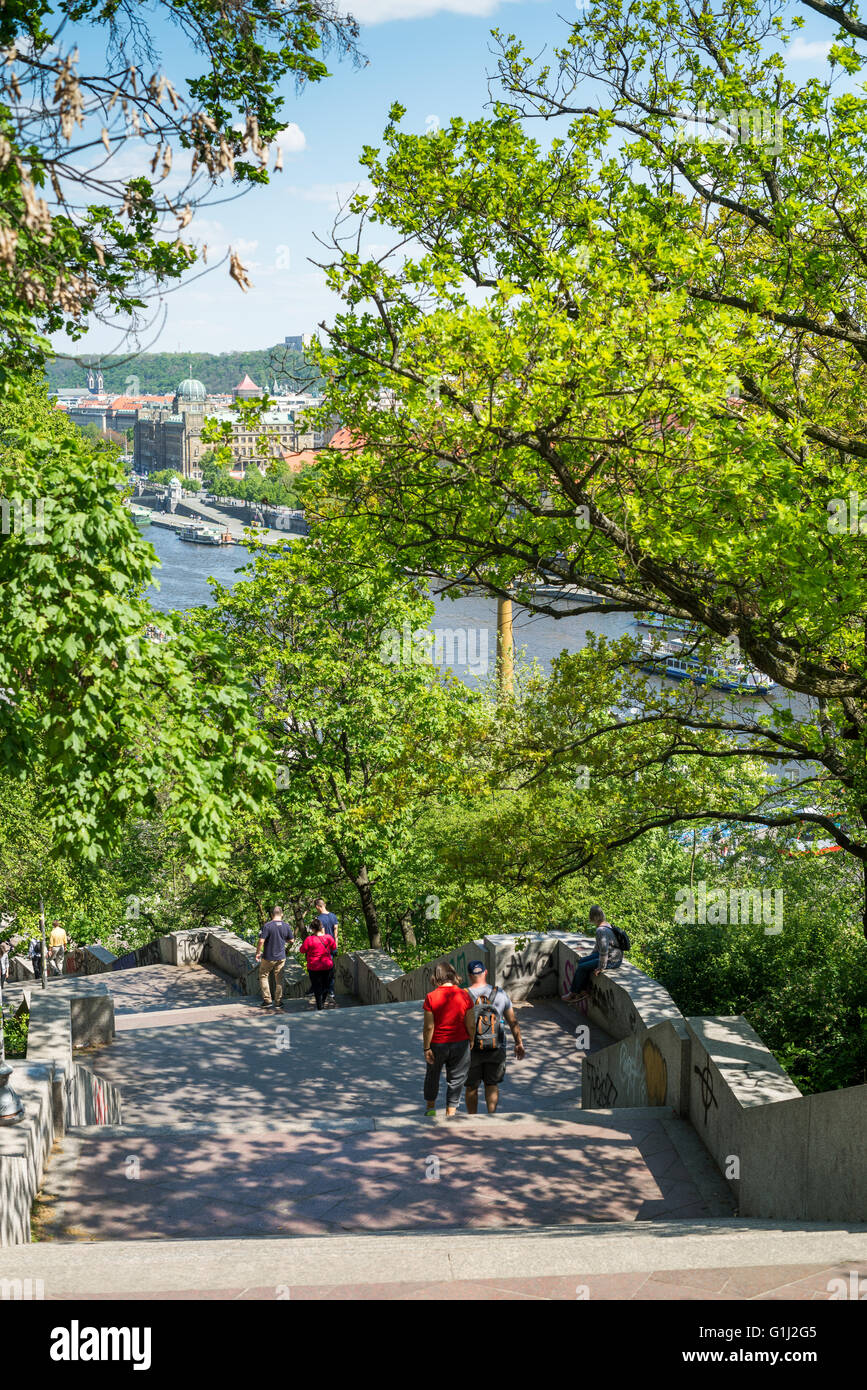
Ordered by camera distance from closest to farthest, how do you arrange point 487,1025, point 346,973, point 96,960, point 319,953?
point 487,1025 → point 319,953 → point 346,973 → point 96,960

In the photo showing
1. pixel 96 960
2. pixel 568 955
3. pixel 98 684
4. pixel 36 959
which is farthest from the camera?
pixel 36 959

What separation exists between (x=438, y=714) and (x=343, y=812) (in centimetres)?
253

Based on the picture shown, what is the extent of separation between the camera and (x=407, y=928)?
27969mm

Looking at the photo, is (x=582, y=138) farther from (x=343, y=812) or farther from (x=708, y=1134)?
(x=343, y=812)

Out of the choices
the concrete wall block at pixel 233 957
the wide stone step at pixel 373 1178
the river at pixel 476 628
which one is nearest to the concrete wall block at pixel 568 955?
the wide stone step at pixel 373 1178

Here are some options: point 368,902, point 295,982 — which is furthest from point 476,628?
point 295,982

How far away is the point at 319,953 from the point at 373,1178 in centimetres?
750

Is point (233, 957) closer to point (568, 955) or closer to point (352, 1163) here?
point (568, 955)

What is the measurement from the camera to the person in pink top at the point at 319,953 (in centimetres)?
1491

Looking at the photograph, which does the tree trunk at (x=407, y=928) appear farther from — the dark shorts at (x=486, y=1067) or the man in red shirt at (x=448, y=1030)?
the man in red shirt at (x=448, y=1030)

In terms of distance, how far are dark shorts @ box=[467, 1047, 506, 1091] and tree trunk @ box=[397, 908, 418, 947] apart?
17806 millimetres

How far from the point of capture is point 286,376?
9562 mm

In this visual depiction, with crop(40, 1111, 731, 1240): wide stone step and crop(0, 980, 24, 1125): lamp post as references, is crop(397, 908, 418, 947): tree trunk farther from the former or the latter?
crop(0, 980, 24, 1125): lamp post

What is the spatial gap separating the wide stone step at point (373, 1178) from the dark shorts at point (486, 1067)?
0.58m
